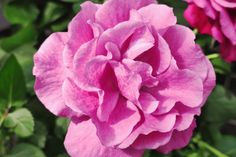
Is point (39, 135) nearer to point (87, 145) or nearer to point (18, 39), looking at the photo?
point (18, 39)

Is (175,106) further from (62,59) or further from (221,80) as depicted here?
(221,80)

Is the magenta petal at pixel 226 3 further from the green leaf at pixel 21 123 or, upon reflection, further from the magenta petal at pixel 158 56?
the green leaf at pixel 21 123

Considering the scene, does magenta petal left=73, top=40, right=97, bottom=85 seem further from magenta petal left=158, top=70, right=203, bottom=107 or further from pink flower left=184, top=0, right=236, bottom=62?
pink flower left=184, top=0, right=236, bottom=62

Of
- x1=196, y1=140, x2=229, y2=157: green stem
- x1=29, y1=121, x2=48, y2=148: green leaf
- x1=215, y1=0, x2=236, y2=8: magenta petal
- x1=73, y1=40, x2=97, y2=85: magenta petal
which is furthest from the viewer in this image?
Result: x1=196, y1=140, x2=229, y2=157: green stem

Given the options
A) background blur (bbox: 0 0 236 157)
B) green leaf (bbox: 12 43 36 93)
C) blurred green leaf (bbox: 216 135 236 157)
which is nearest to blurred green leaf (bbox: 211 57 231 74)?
background blur (bbox: 0 0 236 157)

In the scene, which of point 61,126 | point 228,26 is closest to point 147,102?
point 228,26
